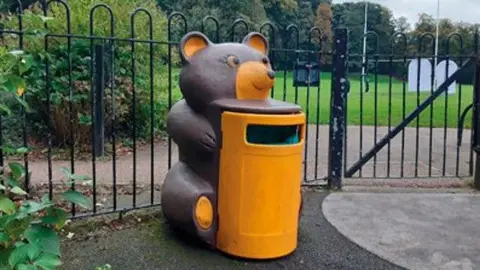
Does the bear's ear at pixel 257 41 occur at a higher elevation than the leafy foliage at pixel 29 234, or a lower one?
higher

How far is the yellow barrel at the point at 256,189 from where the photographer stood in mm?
2957

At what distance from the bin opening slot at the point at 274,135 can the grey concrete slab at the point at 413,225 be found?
3.01 feet

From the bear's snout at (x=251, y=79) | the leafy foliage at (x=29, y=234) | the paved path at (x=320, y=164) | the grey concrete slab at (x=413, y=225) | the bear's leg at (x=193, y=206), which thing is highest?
the bear's snout at (x=251, y=79)

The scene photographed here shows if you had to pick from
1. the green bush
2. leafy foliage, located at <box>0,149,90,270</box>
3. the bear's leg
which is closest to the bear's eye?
the bear's leg

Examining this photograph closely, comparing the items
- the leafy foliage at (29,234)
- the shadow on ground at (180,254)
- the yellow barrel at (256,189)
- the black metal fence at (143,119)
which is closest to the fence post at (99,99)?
the black metal fence at (143,119)

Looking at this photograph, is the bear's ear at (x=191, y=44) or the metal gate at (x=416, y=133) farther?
the metal gate at (x=416, y=133)

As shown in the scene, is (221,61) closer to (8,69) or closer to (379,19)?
(8,69)

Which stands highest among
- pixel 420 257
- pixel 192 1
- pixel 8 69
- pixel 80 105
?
pixel 192 1

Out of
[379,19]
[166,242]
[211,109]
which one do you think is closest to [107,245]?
[166,242]

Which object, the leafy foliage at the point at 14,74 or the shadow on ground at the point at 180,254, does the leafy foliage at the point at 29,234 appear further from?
the shadow on ground at the point at 180,254

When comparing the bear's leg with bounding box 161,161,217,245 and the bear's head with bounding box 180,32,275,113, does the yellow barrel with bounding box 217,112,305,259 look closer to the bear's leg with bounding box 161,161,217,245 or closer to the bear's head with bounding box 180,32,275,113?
the bear's leg with bounding box 161,161,217,245

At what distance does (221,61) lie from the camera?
10.3 feet

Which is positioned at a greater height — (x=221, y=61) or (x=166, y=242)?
(x=221, y=61)

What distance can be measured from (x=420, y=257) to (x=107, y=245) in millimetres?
2061
